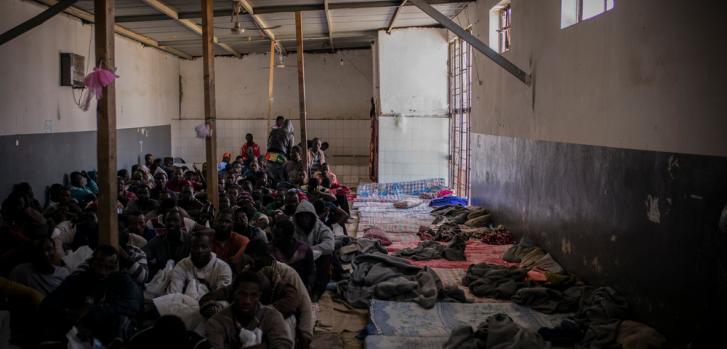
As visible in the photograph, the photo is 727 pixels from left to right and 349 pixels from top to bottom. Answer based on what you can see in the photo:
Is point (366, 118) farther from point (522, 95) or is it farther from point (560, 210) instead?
point (560, 210)

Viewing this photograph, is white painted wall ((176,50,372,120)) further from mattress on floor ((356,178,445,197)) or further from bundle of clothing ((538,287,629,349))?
bundle of clothing ((538,287,629,349))

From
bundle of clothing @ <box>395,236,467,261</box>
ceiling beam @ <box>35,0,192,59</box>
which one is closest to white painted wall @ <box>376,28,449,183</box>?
ceiling beam @ <box>35,0,192,59</box>

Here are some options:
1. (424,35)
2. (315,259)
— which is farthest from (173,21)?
(315,259)

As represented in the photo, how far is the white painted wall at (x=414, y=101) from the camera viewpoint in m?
14.9

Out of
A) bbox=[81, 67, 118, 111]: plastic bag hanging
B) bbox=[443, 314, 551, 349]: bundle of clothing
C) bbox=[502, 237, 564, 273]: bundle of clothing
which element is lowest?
bbox=[443, 314, 551, 349]: bundle of clothing

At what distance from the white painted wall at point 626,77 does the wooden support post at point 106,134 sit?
4.20m

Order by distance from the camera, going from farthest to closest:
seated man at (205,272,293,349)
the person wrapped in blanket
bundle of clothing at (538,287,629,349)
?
1. the person wrapped in blanket
2. bundle of clothing at (538,287,629,349)
3. seated man at (205,272,293,349)

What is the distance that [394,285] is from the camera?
264 inches

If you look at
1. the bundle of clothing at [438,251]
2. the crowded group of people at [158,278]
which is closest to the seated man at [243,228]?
the crowded group of people at [158,278]

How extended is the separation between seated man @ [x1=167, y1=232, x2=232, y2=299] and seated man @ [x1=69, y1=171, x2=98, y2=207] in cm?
497

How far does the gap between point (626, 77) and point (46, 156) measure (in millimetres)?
8567

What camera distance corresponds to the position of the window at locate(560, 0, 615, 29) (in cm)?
667

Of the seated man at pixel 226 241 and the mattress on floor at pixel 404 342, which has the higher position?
the seated man at pixel 226 241

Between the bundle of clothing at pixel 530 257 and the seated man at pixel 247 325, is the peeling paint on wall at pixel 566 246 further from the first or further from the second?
the seated man at pixel 247 325
